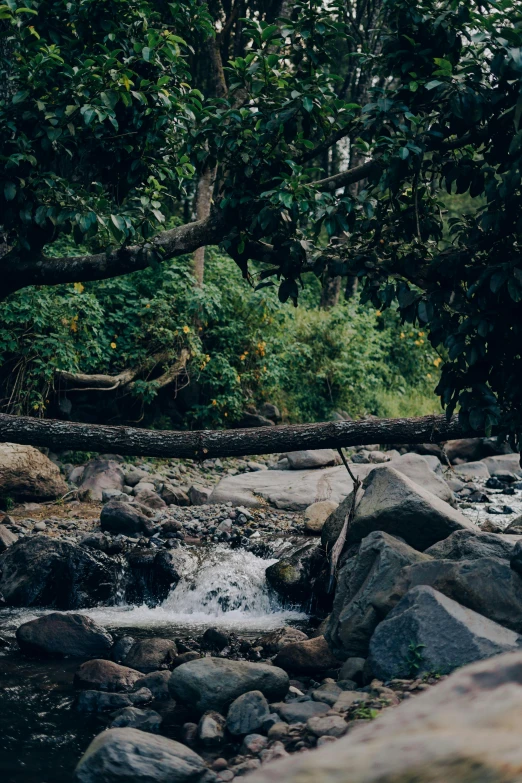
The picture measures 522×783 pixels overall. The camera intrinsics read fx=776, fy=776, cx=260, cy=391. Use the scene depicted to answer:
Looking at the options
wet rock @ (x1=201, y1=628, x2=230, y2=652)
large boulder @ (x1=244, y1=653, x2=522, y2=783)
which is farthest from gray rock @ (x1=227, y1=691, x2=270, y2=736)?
large boulder @ (x1=244, y1=653, x2=522, y2=783)

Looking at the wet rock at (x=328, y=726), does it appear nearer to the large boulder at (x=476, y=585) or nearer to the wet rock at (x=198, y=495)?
the large boulder at (x=476, y=585)

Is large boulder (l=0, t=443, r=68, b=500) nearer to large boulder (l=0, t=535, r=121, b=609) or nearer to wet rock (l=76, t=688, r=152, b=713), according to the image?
large boulder (l=0, t=535, r=121, b=609)

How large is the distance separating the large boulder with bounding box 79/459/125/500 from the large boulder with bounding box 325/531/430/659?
5.67 meters

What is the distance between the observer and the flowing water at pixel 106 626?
427cm

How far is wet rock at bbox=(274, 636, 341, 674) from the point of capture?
540cm

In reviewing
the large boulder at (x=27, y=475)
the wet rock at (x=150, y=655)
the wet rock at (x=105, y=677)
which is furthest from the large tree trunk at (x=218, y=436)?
the large boulder at (x=27, y=475)

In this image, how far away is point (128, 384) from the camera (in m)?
12.5

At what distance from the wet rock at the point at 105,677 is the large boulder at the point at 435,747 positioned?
384 cm

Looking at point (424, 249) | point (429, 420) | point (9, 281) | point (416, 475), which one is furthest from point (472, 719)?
point (416, 475)

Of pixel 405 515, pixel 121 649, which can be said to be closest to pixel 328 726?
pixel 121 649

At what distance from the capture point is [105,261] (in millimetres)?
6758

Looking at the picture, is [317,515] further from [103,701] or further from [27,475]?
[103,701]

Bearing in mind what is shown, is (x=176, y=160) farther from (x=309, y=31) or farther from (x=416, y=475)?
(x=416, y=475)

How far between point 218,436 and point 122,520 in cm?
265
